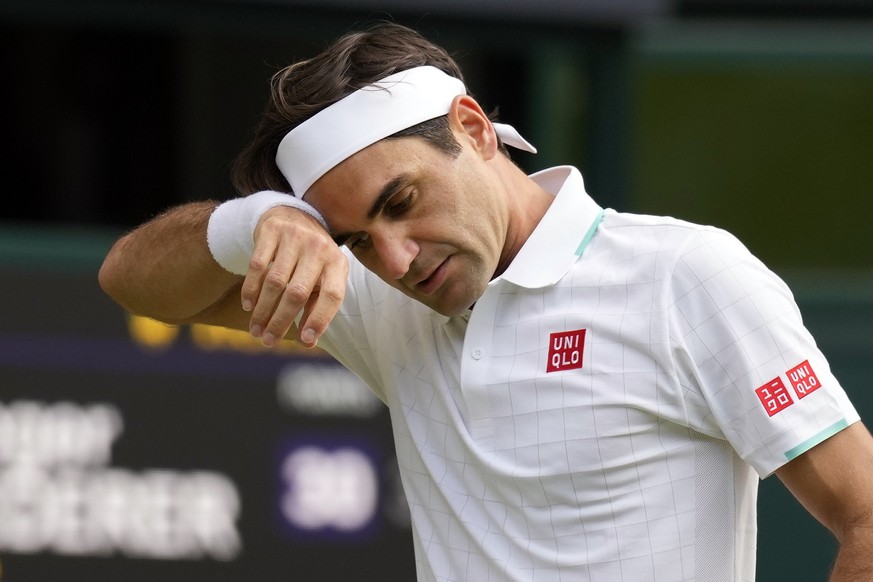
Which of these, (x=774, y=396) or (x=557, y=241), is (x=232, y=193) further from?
(x=774, y=396)

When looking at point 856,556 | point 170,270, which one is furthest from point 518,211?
point 856,556

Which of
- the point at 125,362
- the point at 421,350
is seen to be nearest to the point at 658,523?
the point at 421,350

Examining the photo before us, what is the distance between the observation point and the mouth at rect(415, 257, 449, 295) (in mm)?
2124

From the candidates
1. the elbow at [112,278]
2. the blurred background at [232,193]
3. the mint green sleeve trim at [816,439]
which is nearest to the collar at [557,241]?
the mint green sleeve trim at [816,439]

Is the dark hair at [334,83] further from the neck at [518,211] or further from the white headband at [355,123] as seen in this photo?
the neck at [518,211]

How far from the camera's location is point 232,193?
18.2 feet

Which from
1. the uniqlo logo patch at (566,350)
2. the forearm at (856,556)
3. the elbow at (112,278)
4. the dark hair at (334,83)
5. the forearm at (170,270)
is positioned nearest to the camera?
the forearm at (856,556)

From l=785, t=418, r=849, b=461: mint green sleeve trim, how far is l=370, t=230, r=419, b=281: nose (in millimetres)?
575

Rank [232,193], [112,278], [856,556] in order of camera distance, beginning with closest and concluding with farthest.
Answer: [856,556], [112,278], [232,193]

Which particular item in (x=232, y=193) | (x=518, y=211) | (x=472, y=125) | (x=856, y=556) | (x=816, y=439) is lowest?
(x=232, y=193)

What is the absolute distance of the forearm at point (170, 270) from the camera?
2.35 m

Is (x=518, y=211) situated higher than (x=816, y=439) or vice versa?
(x=518, y=211)

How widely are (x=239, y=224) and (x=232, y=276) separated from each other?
0.18 m

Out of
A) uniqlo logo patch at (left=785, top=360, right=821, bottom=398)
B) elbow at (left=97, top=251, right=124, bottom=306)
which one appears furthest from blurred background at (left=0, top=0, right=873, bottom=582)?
uniqlo logo patch at (left=785, top=360, right=821, bottom=398)
